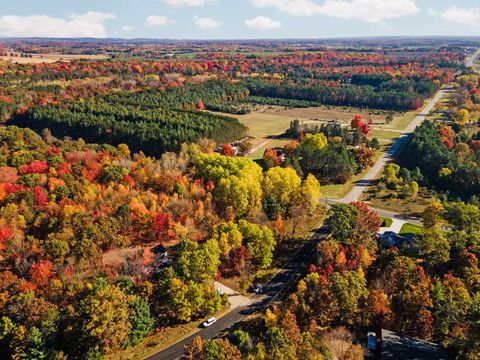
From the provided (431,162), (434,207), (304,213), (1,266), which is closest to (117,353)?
(1,266)

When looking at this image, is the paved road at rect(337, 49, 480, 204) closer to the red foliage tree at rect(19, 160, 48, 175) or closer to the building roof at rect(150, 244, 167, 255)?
the building roof at rect(150, 244, 167, 255)

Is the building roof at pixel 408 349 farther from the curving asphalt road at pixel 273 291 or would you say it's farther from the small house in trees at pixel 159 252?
the small house in trees at pixel 159 252

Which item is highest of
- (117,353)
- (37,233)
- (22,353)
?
(37,233)

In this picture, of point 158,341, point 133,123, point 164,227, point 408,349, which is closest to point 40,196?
point 164,227

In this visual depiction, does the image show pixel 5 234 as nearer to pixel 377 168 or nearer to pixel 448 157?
pixel 377 168

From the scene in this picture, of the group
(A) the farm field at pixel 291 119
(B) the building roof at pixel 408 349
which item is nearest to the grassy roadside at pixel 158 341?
(B) the building roof at pixel 408 349

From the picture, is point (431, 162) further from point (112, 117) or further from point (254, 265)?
point (112, 117)
